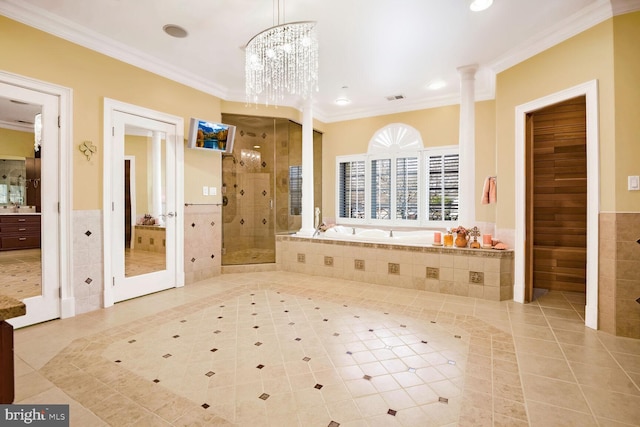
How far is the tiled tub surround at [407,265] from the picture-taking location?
3.59 metres

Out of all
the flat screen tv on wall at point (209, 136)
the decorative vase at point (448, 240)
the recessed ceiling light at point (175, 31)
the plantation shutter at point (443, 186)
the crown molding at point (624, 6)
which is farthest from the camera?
the plantation shutter at point (443, 186)

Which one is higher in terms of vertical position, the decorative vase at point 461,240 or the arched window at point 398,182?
the arched window at point 398,182

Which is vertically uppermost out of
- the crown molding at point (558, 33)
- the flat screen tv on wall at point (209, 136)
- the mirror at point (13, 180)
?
the crown molding at point (558, 33)

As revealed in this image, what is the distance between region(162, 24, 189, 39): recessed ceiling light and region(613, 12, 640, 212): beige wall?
4.17m

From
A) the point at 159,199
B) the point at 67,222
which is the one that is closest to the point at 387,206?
the point at 159,199

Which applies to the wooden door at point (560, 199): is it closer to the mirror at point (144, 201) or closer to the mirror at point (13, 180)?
the mirror at point (144, 201)

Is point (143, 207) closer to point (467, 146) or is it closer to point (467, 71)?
point (467, 146)

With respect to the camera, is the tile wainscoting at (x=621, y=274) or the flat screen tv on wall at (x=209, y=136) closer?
the tile wainscoting at (x=621, y=274)

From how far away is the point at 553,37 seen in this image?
10.3 feet

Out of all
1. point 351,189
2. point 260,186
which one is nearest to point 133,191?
point 260,186

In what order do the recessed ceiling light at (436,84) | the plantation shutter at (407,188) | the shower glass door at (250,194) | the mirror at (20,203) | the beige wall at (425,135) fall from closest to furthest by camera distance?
the mirror at (20,203) → the recessed ceiling light at (436,84) → the beige wall at (425,135) → the shower glass door at (250,194) → the plantation shutter at (407,188)

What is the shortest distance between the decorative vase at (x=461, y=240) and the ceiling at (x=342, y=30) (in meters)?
2.22

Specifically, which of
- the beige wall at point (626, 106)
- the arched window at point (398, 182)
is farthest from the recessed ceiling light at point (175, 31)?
the beige wall at point (626, 106)

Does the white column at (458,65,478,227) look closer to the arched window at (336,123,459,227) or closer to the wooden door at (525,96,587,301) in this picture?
the wooden door at (525,96,587,301)
